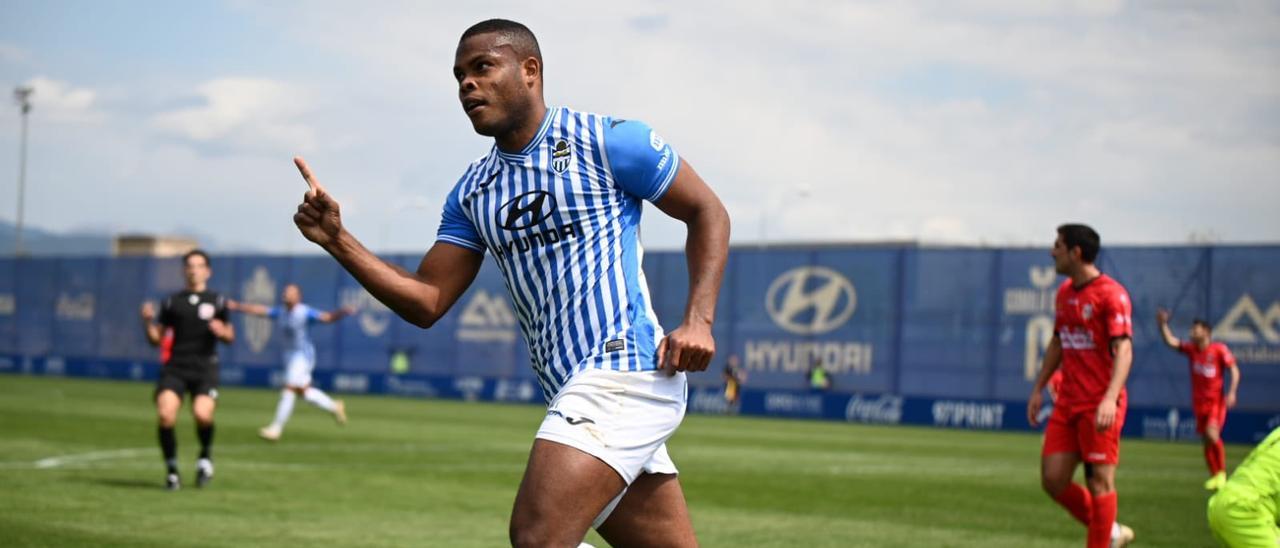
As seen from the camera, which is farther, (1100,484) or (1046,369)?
(1046,369)

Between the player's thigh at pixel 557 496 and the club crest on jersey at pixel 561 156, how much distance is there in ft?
3.20

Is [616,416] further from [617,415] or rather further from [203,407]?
[203,407]

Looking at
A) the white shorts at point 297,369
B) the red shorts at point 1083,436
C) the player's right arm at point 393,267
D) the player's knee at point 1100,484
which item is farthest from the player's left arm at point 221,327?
the player's right arm at point 393,267

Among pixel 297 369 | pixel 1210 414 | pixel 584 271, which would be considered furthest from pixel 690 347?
pixel 297 369

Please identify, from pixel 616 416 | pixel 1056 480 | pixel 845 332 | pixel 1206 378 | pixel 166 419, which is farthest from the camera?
pixel 845 332

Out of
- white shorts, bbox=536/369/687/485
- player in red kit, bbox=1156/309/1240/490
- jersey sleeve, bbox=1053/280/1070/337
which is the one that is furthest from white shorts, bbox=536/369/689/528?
player in red kit, bbox=1156/309/1240/490

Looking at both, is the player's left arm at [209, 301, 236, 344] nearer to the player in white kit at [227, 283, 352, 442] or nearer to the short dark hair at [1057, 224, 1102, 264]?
the player in white kit at [227, 283, 352, 442]

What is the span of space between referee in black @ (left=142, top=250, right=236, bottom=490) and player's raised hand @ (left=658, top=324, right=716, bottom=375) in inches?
416

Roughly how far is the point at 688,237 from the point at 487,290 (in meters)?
43.3

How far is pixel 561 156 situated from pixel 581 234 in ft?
0.94

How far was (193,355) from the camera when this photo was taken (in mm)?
15453

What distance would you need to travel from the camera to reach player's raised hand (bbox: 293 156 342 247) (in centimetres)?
519

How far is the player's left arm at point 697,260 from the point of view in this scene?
521cm

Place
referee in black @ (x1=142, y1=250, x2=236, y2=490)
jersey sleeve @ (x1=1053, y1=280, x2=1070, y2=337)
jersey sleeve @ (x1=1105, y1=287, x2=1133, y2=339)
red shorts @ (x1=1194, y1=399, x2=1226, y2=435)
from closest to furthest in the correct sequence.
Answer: jersey sleeve @ (x1=1105, y1=287, x2=1133, y2=339) → jersey sleeve @ (x1=1053, y1=280, x2=1070, y2=337) → referee in black @ (x1=142, y1=250, x2=236, y2=490) → red shorts @ (x1=1194, y1=399, x2=1226, y2=435)
